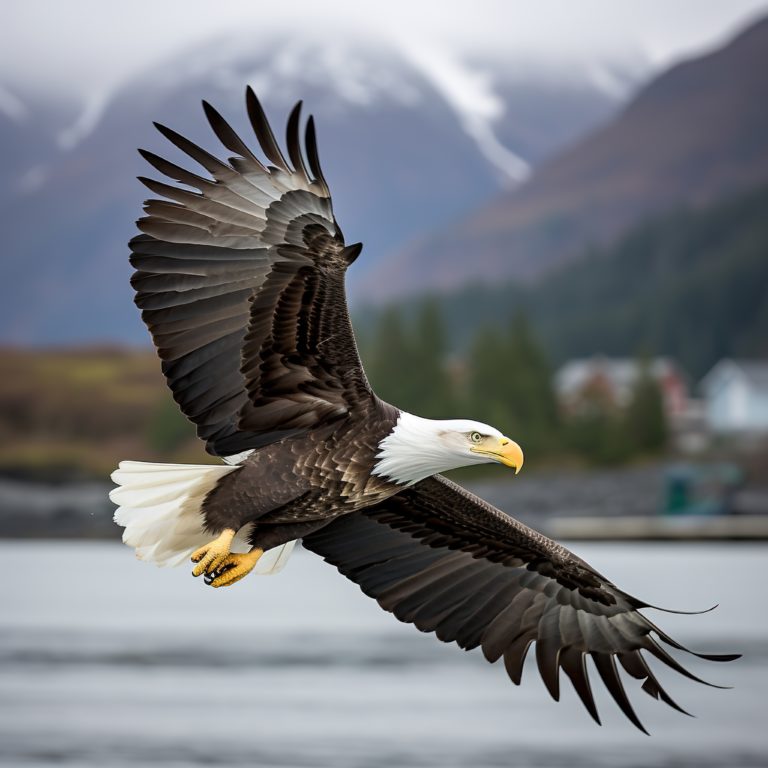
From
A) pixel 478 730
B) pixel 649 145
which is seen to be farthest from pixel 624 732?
pixel 649 145

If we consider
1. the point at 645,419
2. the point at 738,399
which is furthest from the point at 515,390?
the point at 738,399

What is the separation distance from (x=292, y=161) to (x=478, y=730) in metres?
8.77

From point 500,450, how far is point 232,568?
1.05 m

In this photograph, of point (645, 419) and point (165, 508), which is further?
point (645, 419)

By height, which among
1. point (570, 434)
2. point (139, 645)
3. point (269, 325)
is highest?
point (570, 434)

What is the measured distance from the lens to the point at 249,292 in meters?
5.46

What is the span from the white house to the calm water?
3322 centimetres

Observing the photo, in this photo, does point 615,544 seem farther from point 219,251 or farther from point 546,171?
point 546,171

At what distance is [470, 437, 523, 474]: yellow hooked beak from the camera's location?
17.9ft

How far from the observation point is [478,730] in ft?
43.4

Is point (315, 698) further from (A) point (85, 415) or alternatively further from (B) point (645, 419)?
(A) point (85, 415)

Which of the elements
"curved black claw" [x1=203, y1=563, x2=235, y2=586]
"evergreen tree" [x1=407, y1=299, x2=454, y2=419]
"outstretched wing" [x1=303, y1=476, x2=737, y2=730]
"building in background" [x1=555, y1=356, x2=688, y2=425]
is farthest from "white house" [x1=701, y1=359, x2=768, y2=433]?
"curved black claw" [x1=203, y1=563, x2=235, y2=586]

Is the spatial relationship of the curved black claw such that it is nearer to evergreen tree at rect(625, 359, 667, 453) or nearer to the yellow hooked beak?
the yellow hooked beak

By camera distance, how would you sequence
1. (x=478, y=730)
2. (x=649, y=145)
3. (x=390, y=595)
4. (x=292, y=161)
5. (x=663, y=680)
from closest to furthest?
(x=292, y=161) → (x=390, y=595) → (x=478, y=730) → (x=663, y=680) → (x=649, y=145)
